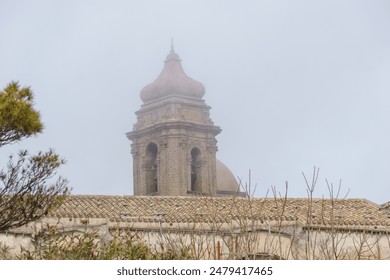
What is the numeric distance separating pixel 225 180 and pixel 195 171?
2673 mm

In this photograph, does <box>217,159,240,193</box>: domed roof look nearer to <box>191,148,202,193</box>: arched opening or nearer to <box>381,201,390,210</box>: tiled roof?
<box>191,148,202,193</box>: arched opening

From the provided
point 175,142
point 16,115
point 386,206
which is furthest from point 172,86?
point 16,115

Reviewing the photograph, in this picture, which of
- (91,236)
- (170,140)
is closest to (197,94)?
(170,140)

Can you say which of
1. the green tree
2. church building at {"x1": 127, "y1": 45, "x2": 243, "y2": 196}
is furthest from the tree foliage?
church building at {"x1": 127, "y1": 45, "x2": 243, "y2": 196}

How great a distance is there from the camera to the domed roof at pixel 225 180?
42.5 metres

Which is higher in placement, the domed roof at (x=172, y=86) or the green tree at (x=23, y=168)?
the domed roof at (x=172, y=86)

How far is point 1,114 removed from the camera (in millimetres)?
14812

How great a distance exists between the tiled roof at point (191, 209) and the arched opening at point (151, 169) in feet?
49.1

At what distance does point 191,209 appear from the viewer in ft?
78.5

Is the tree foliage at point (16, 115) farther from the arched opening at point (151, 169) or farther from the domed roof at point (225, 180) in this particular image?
the domed roof at point (225, 180)

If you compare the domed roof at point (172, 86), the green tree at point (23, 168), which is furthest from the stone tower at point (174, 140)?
the green tree at point (23, 168)

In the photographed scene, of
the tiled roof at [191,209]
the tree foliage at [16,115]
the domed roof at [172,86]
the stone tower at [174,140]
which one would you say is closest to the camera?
the tree foliage at [16,115]

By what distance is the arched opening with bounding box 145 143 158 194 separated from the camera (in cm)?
4062
